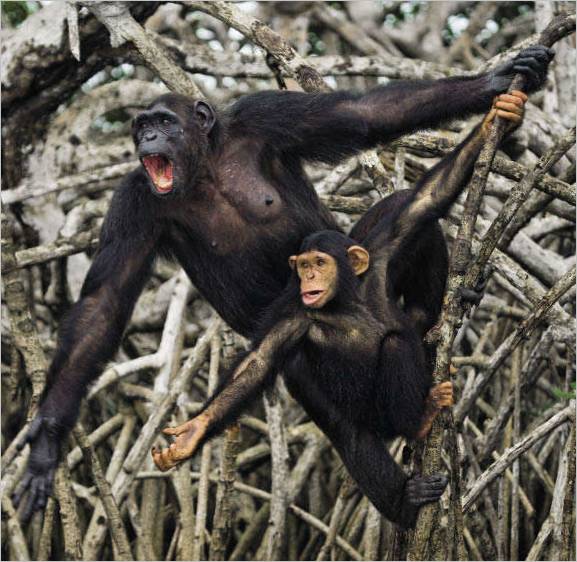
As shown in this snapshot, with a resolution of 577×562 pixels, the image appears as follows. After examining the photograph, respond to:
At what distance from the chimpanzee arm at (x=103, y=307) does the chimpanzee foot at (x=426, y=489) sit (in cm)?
167

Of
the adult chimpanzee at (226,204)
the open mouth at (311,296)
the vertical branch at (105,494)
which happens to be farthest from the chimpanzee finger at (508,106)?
the vertical branch at (105,494)

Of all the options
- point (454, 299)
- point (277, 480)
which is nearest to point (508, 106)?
point (454, 299)

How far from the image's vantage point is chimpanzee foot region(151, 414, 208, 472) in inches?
202

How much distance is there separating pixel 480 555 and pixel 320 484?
1.56 metres

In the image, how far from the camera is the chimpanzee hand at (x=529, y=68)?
5.34 metres

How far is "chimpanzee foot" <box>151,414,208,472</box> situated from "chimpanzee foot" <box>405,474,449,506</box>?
3.53ft

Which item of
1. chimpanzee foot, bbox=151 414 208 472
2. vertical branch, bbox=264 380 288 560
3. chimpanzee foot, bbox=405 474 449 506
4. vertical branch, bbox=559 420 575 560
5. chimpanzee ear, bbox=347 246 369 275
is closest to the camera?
chimpanzee foot, bbox=151 414 208 472

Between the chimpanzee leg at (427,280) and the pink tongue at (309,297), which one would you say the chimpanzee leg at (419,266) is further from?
the pink tongue at (309,297)

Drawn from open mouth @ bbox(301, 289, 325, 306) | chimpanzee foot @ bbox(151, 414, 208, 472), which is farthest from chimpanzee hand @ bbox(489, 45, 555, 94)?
chimpanzee foot @ bbox(151, 414, 208, 472)

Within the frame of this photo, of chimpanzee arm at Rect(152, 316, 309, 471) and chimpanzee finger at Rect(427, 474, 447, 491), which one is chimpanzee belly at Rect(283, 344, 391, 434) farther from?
chimpanzee finger at Rect(427, 474, 447, 491)

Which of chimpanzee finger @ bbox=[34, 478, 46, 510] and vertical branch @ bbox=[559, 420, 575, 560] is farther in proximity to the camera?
vertical branch @ bbox=[559, 420, 575, 560]

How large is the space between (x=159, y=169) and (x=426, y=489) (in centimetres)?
207

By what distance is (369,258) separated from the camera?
5801 millimetres

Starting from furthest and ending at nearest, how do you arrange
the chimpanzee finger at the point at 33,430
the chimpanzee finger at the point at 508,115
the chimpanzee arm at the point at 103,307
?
A: the chimpanzee arm at the point at 103,307 < the chimpanzee finger at the point at 33,430 < the chimpanzee finger at the point at 508,115
